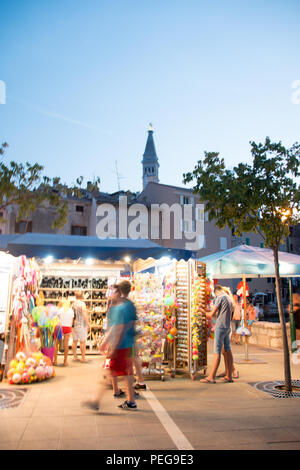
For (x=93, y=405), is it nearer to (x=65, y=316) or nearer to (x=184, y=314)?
(x=184, y=314)

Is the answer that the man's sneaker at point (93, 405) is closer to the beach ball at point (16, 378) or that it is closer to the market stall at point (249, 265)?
the beach ball at point (16, 378)

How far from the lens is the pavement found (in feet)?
12.9

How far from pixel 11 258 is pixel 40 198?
1.35 m

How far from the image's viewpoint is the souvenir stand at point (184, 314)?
755 cm

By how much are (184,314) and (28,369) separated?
3123 mm

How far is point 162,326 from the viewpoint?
7.68 meters

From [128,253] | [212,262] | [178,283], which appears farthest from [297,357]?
[128,253]

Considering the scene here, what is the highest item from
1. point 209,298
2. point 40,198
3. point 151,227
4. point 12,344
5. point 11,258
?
point 151,227

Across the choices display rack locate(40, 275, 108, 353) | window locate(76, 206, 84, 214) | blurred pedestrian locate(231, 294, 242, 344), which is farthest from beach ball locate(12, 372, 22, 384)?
window locate(76, 206, 84, 214)

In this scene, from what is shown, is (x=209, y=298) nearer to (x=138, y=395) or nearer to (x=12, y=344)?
(x=138, y=395)

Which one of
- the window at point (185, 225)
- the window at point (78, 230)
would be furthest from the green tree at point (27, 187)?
the window at point (185, 225)

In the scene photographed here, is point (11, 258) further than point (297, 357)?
No
